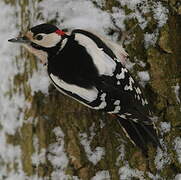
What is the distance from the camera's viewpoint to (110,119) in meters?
3.01

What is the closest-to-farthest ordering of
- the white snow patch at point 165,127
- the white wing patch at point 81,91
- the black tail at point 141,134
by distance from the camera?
the white wing patch at point 81,91
the black tail at point 141,134
the white snow patch at point 165,127

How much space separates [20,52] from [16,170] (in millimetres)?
820

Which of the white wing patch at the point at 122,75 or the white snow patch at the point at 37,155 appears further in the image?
the white snow patch at the point at 37,155

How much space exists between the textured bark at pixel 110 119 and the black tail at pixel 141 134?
0.17 feet

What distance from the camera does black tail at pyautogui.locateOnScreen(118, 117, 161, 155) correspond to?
2916mm

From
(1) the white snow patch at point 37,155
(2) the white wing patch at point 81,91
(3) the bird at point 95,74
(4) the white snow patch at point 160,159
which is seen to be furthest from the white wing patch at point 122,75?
(1) the white snow patch at point 37,155

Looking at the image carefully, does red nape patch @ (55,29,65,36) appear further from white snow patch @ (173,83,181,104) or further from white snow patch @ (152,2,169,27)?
white snow patch @ (173,83,181,104)

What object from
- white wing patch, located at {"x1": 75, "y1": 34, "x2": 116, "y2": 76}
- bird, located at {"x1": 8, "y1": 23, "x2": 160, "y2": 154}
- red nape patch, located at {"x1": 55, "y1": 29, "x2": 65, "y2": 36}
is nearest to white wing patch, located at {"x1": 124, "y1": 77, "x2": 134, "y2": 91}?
bird, located at {"x1": 8, "y1": 23, "x2": 160, "y2": 154}

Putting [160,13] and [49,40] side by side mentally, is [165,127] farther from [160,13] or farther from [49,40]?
[49,40]

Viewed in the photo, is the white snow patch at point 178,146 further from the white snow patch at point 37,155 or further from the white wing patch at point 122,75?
the white snow patch at point 37,155

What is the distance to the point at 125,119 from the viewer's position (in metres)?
2.97

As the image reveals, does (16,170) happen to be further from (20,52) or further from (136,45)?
(136,45)

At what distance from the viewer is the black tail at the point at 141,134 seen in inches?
115

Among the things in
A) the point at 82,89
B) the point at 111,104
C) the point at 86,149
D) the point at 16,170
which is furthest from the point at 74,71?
the point at 16,170
